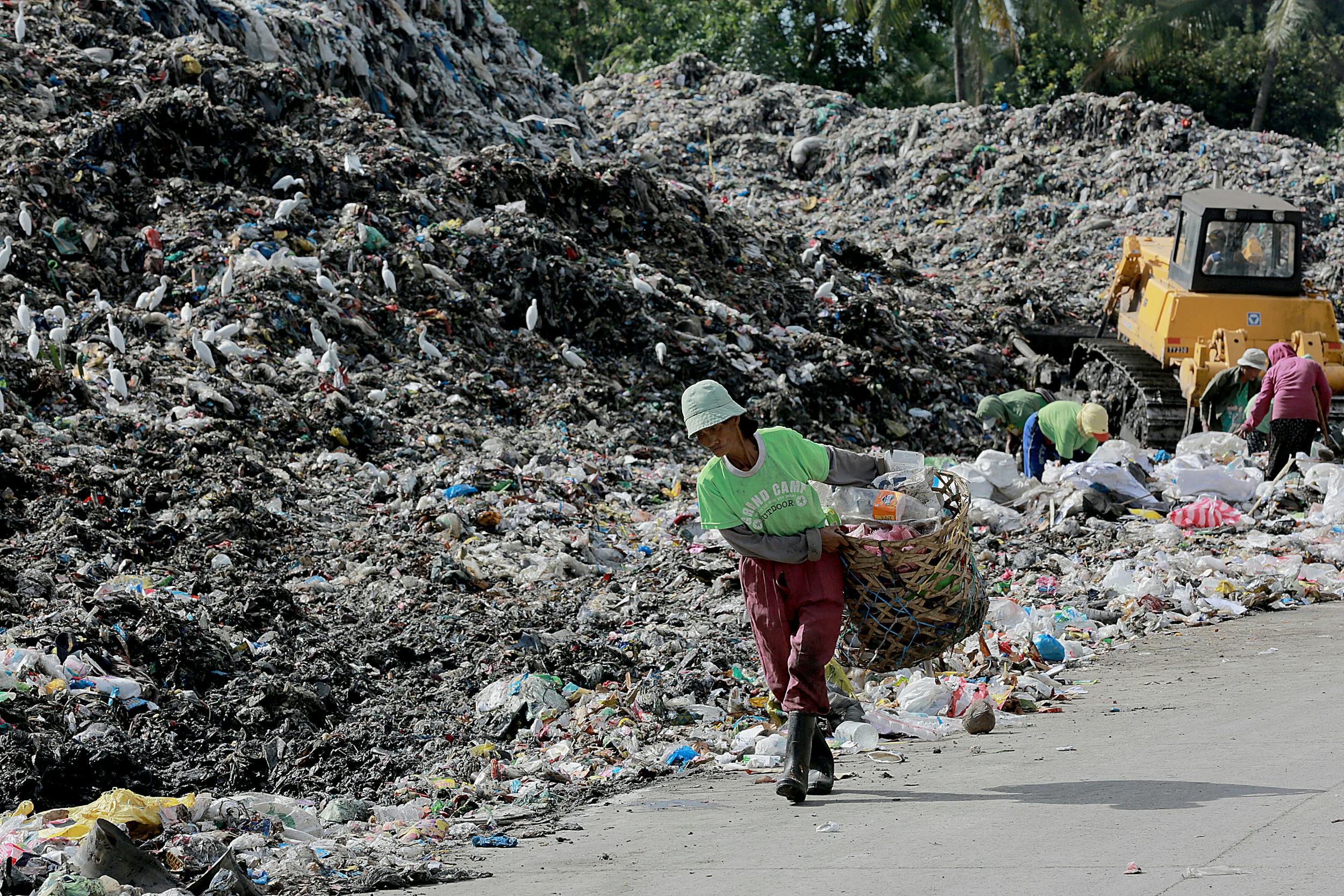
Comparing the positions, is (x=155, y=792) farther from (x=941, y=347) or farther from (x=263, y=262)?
(x=941, y=347)

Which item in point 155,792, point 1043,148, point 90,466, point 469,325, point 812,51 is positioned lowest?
point 155,792

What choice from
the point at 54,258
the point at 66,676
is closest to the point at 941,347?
the point at 54,258

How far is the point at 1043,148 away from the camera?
846 inches

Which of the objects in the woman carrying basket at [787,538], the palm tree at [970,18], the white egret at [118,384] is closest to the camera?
the woman carrying basket at [787,538]

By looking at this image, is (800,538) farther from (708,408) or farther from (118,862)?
(118,862)

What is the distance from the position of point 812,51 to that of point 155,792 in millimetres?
28321

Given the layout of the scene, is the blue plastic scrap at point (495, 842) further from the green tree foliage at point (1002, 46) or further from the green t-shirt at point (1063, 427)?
the green tree foliage at point (1002, 46)

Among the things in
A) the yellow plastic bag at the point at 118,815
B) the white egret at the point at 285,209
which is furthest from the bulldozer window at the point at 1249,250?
the yellow plastic bag at the point at 118,815

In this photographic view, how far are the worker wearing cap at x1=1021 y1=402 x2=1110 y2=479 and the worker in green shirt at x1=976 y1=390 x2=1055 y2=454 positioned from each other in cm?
80

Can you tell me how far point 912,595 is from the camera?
3982 mm

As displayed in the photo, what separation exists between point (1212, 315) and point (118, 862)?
1026 centimetres

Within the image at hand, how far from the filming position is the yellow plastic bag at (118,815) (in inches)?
135

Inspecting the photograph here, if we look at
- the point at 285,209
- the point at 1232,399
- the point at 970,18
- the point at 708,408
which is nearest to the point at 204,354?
the point at 285,209

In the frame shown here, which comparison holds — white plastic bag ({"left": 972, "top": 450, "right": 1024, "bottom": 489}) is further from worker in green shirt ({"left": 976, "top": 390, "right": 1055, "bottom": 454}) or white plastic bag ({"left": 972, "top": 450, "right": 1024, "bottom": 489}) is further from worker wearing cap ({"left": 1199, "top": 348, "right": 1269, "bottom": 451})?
worker wearing cap ({"left": 1199, "top": 348, "right": 1269, "bottom": 451})
